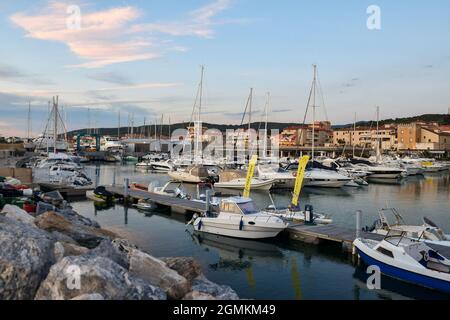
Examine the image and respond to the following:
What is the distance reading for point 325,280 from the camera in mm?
15500

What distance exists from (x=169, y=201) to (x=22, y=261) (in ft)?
72.8

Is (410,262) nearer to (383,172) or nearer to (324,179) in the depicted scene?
(324,179)

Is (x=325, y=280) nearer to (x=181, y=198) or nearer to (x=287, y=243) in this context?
(x=287, y=243)

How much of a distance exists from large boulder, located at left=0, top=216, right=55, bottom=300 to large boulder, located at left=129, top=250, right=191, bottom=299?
2179 millimetres

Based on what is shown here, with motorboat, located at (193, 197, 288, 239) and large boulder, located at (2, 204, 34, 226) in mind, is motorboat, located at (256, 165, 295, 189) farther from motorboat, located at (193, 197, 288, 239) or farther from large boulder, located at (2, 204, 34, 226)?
large boulder, located at (2, 204, 34, 226)

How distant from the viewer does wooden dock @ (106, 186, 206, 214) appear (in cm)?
2819

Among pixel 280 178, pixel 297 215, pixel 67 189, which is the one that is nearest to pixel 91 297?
pixel 297 215

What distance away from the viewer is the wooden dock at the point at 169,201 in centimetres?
2819

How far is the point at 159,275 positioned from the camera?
10.4 m

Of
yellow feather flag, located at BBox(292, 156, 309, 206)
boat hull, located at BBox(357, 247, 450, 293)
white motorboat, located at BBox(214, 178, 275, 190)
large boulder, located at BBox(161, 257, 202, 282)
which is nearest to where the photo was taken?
large boulder, located at BBox(161, 257, 202, 282)

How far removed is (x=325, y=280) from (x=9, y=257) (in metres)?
11.1

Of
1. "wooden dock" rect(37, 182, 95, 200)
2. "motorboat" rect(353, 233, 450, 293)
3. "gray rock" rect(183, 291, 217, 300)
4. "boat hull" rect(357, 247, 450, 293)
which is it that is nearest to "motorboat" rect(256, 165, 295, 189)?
"wooden dock" rect(37, 182, 95, 200)

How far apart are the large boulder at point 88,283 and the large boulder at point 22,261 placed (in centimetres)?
33
